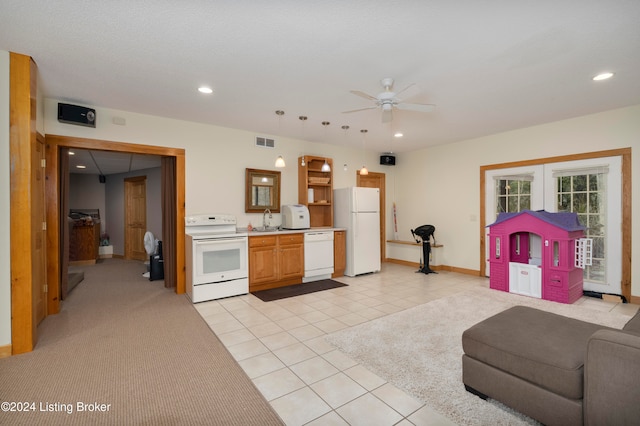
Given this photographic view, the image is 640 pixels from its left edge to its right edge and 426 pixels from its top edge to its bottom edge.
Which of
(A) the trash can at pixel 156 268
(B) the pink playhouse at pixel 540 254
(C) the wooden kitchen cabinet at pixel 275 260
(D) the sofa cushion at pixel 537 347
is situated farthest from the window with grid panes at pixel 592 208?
(A) the trash can at pixel 156 268

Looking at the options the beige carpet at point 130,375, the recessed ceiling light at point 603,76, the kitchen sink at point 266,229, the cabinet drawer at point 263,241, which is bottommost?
the beige carpet at point 130,375

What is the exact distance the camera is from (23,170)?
271 centimetres

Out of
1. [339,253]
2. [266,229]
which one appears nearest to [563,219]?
[339,253]

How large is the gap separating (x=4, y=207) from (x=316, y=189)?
4.55m

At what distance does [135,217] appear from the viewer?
8148 millimetres

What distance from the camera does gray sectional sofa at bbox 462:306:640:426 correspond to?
1392 mm

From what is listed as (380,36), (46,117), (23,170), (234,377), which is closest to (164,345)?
(234,377)

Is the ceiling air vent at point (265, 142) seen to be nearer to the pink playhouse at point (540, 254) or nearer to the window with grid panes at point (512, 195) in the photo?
the pink playhouse at point (540, 254)

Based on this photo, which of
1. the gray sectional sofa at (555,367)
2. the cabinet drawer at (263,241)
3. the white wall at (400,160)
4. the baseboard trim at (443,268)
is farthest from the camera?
the baseboard trim at (443,268)

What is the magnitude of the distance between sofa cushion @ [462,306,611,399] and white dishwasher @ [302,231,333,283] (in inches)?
134

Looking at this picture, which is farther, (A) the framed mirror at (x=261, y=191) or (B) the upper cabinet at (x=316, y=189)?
(B) the upper cabinet at (x=316, y=189)

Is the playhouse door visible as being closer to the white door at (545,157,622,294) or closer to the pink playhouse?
the pink playhouse

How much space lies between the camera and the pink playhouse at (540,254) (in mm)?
4172

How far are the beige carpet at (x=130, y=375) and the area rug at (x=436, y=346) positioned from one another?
1036 mm
